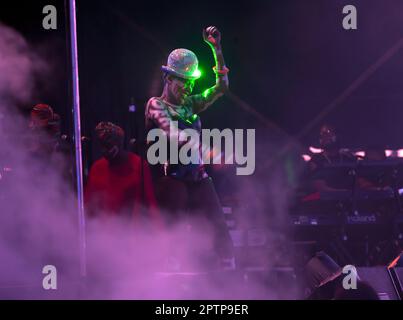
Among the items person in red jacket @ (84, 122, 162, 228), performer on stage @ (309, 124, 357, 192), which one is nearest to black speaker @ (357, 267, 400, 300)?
person in red jacket @ (84, 122, 162, 228)

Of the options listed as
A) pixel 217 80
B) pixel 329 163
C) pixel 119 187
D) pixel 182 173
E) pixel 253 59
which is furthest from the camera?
pixel 253 59

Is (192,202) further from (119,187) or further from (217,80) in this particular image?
(217,80)

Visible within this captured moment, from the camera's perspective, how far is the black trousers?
4.70 metres

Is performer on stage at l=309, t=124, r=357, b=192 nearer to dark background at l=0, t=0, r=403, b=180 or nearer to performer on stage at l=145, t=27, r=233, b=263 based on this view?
dark background at l=0, t=0, r=403, b=180

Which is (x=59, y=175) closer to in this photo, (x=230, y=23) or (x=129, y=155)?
(x=129, y=155)

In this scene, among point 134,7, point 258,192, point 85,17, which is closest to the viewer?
point 85,17

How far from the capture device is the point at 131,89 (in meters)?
6.74

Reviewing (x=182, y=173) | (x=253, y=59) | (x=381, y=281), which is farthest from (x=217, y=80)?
(x=253, y=59)

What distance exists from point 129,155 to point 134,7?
2.49 metres

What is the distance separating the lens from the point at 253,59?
8.03 m

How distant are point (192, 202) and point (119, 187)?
29.0 inches

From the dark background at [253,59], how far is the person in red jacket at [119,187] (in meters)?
0.98
